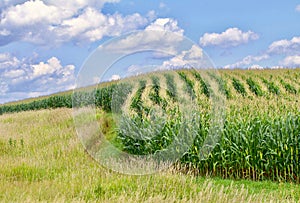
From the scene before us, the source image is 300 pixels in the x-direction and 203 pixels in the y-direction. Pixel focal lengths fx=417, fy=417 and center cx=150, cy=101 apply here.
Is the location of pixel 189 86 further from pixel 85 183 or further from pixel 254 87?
pixel 85 183

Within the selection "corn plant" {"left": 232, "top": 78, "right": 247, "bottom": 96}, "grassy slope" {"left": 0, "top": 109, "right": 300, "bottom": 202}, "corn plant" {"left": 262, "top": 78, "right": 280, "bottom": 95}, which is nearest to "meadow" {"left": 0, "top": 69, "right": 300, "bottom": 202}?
"grassy slope" {"left": 0, "top": 109, "right": 300, "bottom": 202}

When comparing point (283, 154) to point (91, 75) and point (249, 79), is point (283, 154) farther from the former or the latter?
point (249, 79)

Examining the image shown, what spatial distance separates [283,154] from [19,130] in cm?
1149

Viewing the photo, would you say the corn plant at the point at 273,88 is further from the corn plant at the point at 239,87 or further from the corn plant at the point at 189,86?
the corn plant at the point at 189,86

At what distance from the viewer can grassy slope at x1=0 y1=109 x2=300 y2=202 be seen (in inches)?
271

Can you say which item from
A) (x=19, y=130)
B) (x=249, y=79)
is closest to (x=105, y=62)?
(x=19, y=130)

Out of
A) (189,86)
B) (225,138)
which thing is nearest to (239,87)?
(189,86)

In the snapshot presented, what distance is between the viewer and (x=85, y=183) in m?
7.65

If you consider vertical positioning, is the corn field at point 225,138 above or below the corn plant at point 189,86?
below

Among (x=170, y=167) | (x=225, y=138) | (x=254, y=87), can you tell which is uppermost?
(x=254, y=87)

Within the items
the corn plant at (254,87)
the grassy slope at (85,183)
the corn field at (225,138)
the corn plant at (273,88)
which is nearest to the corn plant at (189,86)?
the corn field at (225,138)

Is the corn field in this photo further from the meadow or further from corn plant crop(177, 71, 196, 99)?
corn plant crop(177, 71, 196, 99)

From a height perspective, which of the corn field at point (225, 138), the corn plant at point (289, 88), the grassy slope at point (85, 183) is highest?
the corn plant at point (289, 88)

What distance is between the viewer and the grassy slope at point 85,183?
271 inches
